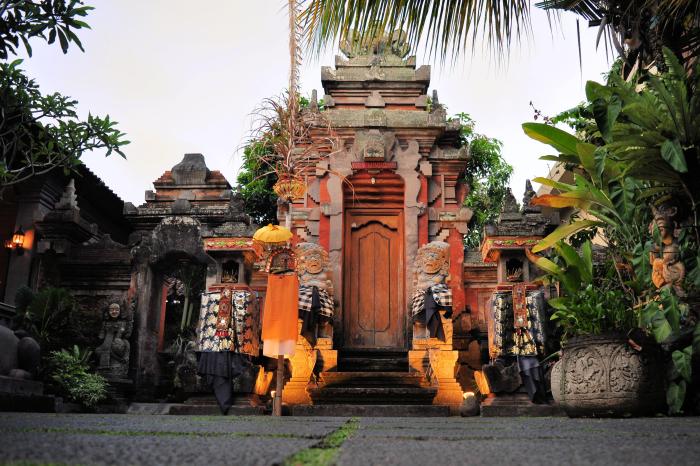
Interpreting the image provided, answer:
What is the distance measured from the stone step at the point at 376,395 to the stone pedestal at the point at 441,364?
441mm

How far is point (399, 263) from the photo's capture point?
11266 millimetres

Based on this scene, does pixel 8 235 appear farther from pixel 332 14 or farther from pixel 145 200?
pixel 332 14

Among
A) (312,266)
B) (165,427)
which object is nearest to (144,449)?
(165,427)

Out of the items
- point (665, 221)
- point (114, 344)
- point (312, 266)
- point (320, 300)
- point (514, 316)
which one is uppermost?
point (312, 266)

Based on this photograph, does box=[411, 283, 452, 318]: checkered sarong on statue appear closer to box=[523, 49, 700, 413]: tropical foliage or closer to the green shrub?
box=[523, 49, 700, 413]: tropical foliage

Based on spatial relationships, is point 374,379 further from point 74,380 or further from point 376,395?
point 74,380

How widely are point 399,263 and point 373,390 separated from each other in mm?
2956

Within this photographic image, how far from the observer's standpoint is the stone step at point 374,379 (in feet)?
31.0

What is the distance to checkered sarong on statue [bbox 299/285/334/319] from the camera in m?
9.63

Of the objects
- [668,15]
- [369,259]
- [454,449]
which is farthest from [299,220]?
[454,449]

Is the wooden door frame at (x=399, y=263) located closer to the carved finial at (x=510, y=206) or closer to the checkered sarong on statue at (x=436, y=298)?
the checkered sarong on statue at (x=436, y=298)

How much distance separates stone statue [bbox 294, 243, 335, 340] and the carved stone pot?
15.7 feet

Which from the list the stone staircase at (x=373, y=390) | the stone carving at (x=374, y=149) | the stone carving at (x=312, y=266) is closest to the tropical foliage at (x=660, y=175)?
the stone staircase at (x=373, y=390)

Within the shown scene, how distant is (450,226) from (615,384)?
6.33 metres
